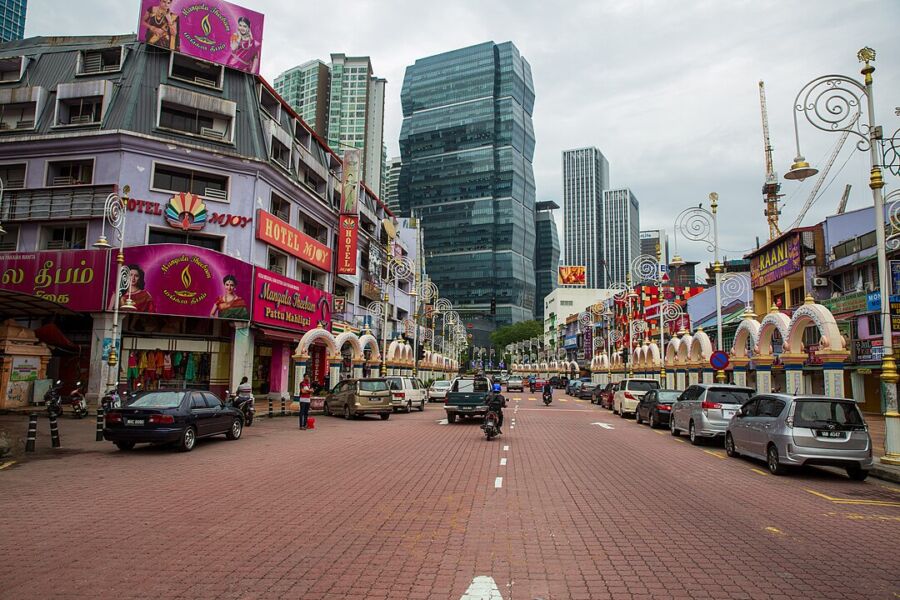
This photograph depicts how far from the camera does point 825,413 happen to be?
1180 cm

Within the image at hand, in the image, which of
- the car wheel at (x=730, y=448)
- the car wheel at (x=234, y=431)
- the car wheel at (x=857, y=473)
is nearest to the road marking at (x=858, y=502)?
the car wheel at (x=857, y=473)

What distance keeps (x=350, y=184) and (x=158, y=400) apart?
2956cm

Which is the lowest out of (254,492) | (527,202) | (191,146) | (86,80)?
(254,492)

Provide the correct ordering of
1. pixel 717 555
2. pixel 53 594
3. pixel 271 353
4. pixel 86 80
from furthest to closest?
pixel 271 353 → pixel 86 80 → pixel 717 555 → pixel 53 594

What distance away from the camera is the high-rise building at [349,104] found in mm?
130000

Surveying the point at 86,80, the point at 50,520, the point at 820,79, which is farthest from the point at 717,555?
the point at 86,80

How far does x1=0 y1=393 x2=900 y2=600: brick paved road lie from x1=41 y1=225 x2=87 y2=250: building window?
66.9ft

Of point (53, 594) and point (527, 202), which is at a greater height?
point (527, 202)

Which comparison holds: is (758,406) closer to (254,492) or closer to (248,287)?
(254,492)

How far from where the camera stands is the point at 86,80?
31.9 metres

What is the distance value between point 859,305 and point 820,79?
64.8 feet

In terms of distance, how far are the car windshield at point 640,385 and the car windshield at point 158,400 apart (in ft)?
71.6

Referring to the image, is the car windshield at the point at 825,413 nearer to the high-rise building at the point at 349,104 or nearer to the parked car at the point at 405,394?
the parked car at the point at 405,394

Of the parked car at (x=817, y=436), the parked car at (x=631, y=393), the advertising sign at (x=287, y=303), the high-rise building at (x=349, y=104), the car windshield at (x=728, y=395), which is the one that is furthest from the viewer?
the high-rise building at (x=349, y=104)
